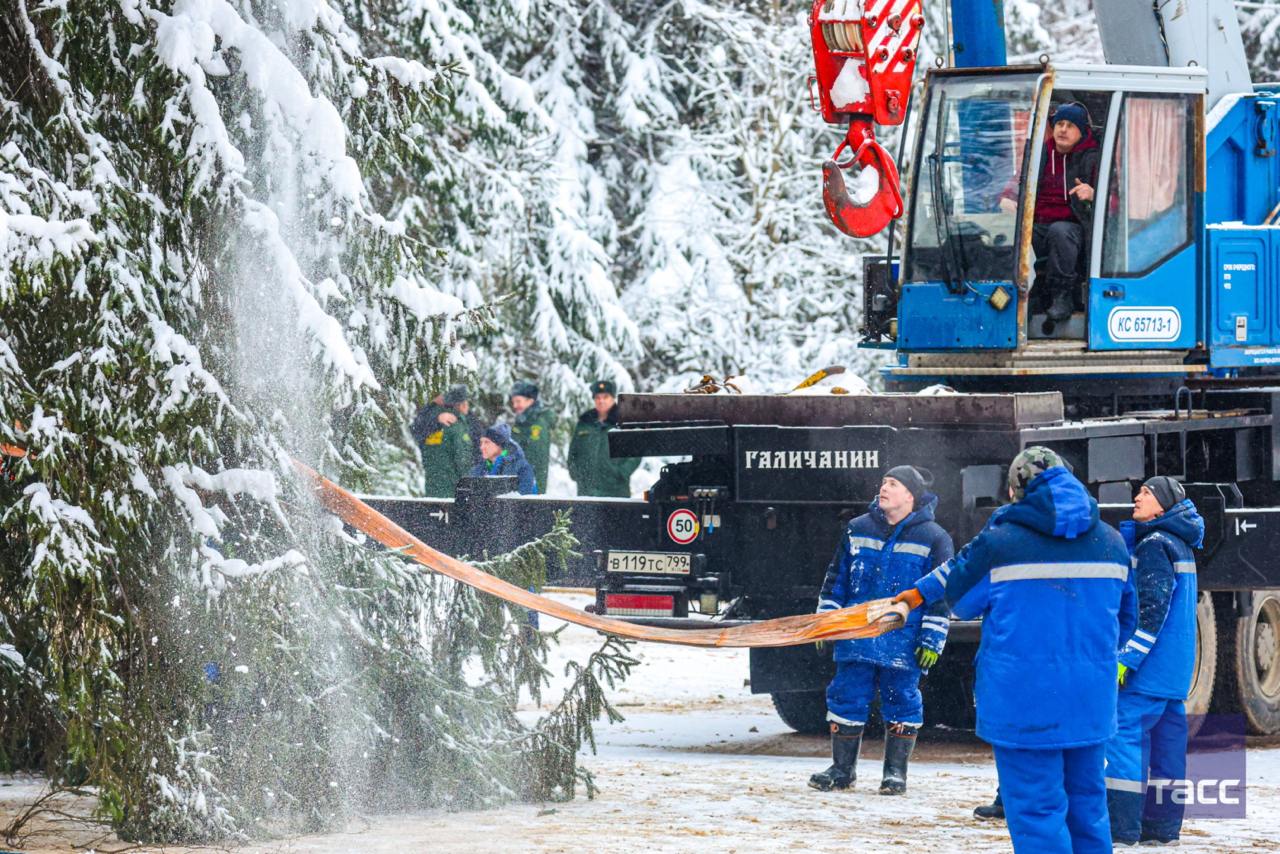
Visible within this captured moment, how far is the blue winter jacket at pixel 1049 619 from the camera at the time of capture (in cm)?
751

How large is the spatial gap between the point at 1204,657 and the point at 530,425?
25.4 feet

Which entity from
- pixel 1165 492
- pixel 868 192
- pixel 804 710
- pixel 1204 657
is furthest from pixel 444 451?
pixel 1165 492

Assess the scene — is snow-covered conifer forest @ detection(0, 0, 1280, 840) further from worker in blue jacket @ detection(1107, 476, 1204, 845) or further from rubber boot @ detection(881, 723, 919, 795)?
worker in blue jacket @ detection(1107, 476, 1204, 845)

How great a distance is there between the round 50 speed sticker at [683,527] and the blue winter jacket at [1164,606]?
3.29 m

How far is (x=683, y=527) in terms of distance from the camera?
1188 centimetres

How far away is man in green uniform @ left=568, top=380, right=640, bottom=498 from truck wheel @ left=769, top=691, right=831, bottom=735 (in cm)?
539

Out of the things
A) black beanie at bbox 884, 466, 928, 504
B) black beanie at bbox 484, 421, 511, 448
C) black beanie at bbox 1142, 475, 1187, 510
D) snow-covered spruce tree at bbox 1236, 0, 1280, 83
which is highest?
snow-covered spruce tree at bbox 1236, 0, 1280, 83

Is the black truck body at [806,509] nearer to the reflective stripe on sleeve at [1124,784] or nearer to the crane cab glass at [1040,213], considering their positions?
the crane cab glass at [1040,213]

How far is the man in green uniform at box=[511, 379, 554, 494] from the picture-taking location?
18281 millimetres

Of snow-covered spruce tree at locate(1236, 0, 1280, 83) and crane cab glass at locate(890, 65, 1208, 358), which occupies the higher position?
snow-covered spruce tree at locate(1236, 0, 1280, 83)

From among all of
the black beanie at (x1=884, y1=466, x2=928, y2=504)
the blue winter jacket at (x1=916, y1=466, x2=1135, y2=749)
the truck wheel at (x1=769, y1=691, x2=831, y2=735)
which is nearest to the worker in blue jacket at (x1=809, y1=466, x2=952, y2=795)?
the black beanie at (x1=884, y1=466, x2=928, y2=504)

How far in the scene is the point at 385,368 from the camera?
32.3 ft

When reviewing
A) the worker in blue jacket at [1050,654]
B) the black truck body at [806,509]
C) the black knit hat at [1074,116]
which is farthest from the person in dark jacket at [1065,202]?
the worker in blue jacket at [1050,654]

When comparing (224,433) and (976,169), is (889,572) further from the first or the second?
(224,433)
